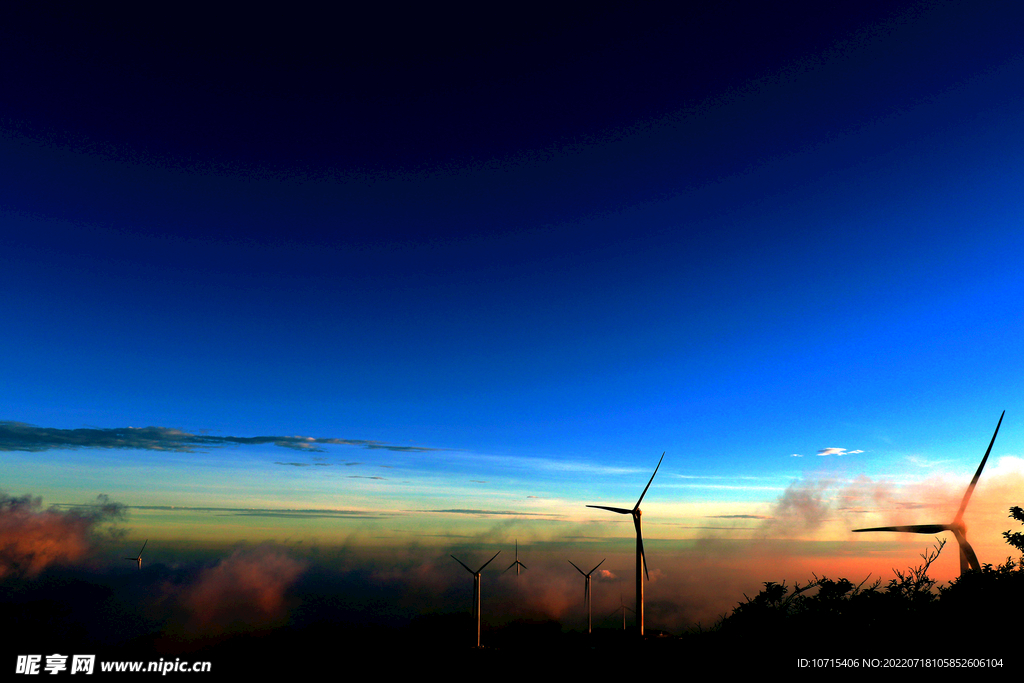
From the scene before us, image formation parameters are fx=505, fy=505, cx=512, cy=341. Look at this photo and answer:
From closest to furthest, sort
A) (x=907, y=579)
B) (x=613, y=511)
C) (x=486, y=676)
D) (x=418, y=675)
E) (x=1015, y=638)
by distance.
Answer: (x=1015, y=638) < (x=907, y=579) < (x=613, y=511) < (x=486, y=676) < (x=418, y=675)

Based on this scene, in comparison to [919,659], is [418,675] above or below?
below

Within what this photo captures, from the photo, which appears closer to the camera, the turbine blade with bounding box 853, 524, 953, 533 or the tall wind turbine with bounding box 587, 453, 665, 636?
the turbine blade with bounding box 853, 524, 953, 533

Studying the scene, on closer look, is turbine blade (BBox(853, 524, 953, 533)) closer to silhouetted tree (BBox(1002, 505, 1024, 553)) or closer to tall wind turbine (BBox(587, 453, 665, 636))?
silhouetted tree (BBox(1002, 505, 1024, 553))

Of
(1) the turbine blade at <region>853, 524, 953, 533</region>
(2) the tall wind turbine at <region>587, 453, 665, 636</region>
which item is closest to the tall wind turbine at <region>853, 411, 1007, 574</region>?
(1) the turbine blade at <region>853, 524, 953, 533</region>

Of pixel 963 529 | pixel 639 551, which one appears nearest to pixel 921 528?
pixel 963 529

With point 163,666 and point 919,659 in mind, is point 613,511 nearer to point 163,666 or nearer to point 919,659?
point 919,659

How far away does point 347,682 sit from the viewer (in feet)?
565

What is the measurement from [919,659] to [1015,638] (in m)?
8.31

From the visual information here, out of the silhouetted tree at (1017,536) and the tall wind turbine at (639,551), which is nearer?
the silhouetted tree at (1017,536)

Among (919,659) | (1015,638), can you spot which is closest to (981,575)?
(1015,638)

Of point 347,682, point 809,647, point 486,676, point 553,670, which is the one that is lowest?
point 347,682

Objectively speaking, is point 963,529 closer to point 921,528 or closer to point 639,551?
point 921,528

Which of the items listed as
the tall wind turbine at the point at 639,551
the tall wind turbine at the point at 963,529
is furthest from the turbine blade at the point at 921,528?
the tall wind turbine at the point at 639,551

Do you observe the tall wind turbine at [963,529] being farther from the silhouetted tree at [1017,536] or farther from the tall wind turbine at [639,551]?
the tall wind turbine at [639,551]
